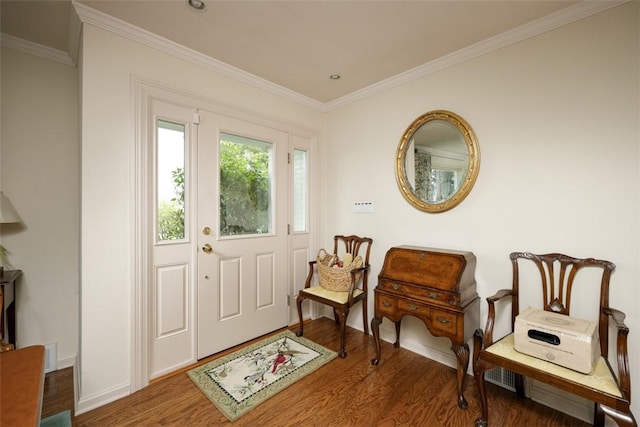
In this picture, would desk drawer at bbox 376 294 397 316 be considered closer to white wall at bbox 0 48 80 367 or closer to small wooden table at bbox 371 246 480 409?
small wooden table at bbox 371 246 480 409

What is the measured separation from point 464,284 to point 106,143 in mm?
2618

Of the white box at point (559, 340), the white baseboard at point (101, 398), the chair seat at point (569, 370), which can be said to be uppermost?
the white box at point (559, 340)

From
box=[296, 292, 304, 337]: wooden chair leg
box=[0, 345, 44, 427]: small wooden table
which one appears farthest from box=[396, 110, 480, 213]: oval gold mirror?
box=[0, 345, 44, 427]: small wooden table

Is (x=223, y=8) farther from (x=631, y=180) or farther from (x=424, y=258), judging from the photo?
(x=631, y=180)

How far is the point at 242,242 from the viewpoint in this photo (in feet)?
8.34

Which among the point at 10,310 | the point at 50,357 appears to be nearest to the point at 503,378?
the point at 50,357

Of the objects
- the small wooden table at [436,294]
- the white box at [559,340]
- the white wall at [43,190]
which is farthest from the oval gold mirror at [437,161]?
the white wall at [43,190]

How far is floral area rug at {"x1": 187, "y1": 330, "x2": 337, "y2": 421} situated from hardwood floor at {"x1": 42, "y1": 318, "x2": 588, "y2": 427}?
5 cm

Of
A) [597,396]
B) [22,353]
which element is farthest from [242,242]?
[597,396]

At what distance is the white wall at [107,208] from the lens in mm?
1712

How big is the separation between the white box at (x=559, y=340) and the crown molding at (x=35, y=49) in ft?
12.1

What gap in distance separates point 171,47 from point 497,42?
2404 mm

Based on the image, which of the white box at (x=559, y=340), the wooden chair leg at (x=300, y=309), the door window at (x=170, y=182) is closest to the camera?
the white box at (x=559, y=340)

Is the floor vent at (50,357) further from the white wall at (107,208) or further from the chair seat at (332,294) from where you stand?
the chair seat at (332,294)
